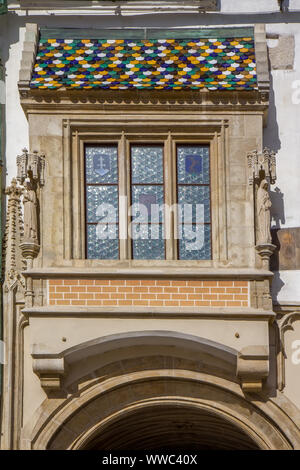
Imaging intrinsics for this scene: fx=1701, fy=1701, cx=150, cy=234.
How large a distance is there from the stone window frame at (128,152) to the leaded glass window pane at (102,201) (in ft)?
0.33

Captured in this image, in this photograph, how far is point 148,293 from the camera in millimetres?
22203

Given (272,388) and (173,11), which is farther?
(173,11)

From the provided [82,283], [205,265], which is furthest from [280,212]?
[82,283]

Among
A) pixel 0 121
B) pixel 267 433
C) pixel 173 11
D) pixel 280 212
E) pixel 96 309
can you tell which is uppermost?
pixel 173 11

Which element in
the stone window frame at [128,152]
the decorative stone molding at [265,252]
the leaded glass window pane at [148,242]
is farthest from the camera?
the leaded glass window pane at [148,242]

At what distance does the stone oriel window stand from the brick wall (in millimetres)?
548

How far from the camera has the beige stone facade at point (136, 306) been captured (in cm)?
2202

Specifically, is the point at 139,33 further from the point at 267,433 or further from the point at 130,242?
the point at 267,433

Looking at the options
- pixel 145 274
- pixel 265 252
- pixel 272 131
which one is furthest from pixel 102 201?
pixel 272 131

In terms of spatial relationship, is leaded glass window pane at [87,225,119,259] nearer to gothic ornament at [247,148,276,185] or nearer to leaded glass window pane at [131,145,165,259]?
leaded glass window pane at [131,145,165,259]

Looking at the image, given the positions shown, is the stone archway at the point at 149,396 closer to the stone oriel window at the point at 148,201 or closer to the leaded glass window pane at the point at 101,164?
the stone oriel window at the point at 148,201

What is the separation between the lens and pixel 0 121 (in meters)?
23.5

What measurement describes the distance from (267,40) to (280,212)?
8.47ft

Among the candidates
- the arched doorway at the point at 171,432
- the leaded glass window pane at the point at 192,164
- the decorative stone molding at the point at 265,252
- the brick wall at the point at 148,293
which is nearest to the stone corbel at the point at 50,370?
the brick wall at the point at 148,293
